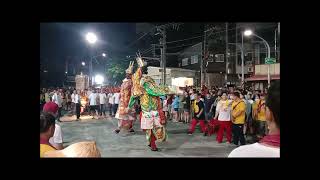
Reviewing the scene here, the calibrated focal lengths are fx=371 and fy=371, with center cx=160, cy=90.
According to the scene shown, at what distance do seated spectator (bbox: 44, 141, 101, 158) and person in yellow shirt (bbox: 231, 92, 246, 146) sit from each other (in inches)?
220

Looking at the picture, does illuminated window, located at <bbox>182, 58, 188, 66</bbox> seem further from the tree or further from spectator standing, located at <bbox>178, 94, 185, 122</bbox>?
spectator standing, located at <bbox>178, 94, 185, 122</bbox>

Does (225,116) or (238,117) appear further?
(225,116)

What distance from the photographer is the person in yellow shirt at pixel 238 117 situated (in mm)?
8398

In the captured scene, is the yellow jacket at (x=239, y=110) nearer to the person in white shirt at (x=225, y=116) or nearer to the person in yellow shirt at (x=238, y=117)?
the person in yellow shirt at (x=238, y=117)

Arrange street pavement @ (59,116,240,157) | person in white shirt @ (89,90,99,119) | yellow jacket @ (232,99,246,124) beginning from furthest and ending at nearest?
person in white shirt @ (89,90,99,119)
yellow jacket @ (232,99,246,124)
street pavement @ (59,116,240,157)

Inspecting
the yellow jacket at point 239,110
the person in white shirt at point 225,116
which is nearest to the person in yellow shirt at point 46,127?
the yellow jacket at point 239,110

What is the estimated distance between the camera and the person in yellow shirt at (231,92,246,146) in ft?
27.6

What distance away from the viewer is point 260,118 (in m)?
9.08

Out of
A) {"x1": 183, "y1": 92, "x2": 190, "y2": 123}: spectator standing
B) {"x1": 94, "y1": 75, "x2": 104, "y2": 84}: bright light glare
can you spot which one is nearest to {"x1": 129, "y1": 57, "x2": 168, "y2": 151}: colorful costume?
{"x1": 183, "y1": 92, "x2": 190, "y2": 123}: spectator standing

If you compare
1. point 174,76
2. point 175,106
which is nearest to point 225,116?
point 175,106

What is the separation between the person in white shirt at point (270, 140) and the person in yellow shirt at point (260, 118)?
6.33 meters

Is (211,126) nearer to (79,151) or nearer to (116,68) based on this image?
(79,151)

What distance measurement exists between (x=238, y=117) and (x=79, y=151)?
5.72m
